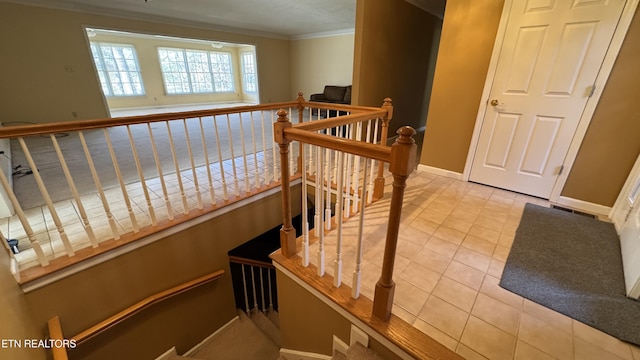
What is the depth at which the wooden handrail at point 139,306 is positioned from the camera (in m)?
1.86

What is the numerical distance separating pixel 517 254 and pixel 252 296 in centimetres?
302

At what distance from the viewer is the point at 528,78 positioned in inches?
97.0

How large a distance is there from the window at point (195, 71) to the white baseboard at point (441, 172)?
32.3ft

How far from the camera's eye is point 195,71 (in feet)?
32.8

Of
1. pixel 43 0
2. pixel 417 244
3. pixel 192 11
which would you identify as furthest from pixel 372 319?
pixel 43 0

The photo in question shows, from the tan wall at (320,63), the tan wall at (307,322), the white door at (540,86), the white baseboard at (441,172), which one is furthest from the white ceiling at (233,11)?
the tan wall at (307,322)

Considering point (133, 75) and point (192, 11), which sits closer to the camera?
point (192, 11)

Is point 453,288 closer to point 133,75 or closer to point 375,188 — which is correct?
point 375,188

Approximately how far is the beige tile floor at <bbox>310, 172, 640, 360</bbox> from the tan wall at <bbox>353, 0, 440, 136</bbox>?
2.18m

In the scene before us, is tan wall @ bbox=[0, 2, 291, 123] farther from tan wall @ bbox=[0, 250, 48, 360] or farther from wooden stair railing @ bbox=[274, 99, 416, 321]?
wooden stair railing @ bbox=[274, 99, 416, 321]

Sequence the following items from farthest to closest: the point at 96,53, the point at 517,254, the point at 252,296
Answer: the point at 96,53, the point at 252,296, the point at 517,254

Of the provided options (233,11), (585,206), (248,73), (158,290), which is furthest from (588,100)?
(248,73)

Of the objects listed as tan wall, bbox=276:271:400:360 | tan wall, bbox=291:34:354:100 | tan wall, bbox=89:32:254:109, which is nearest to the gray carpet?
tan wall, bbox=276:271:400:360

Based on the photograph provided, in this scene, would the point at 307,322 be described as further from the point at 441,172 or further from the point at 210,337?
the point at 441,172
